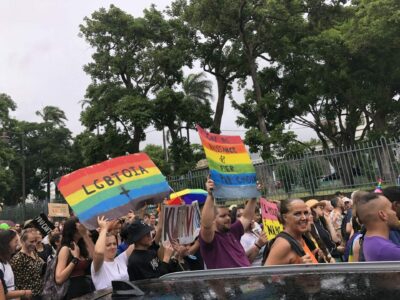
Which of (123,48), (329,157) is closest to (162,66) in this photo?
(123,48)

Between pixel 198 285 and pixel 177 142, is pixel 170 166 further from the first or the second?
pixel 198 285

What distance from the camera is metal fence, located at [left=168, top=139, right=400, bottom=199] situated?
12242 mm

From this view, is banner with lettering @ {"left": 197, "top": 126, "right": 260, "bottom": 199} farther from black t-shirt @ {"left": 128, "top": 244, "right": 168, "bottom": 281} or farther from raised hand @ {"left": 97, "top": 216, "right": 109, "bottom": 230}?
raised hand @ {"left": 97, "top": 216, "right": 109, "bottom": 230}

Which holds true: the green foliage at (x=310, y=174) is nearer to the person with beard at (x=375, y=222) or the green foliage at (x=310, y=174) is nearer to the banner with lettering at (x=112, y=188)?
the banner with lettering at (x=112, y=188)

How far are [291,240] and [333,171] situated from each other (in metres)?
11.0

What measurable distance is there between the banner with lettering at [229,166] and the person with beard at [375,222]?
64.6 inches

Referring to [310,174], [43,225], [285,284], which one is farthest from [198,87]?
[285,284]

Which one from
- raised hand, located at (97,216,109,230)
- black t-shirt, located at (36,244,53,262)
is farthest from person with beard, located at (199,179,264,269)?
black t-shirt, located at (36,244,53,262)

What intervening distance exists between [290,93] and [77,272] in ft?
67.3

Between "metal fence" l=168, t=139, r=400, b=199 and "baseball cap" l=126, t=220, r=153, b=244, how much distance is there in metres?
9.67

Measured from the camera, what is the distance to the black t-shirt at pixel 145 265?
400 cm

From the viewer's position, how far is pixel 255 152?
1950cm

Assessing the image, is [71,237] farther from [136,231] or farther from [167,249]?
[167,249]

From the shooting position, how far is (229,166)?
4785 mm
